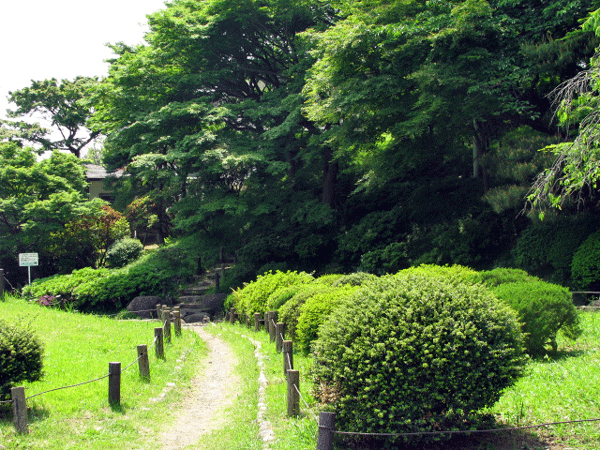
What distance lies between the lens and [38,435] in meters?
6.62

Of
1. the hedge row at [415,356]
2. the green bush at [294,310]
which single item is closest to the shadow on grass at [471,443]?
the hedge row at [415,356]

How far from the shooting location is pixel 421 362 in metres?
5.49

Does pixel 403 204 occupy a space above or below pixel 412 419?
above

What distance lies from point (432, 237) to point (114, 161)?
29.4 m

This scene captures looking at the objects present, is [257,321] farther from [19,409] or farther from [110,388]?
[19,409]

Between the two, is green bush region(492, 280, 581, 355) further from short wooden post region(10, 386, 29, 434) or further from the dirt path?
short wooden post region(10, 386, 29, 434)

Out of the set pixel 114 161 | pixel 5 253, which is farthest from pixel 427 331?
pixel 114 161

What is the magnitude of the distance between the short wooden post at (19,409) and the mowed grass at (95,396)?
4.1 inches

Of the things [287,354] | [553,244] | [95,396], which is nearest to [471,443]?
[287,354]

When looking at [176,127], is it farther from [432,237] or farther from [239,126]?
[432,237]

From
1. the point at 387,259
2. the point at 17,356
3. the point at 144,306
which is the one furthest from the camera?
the point at 144,306

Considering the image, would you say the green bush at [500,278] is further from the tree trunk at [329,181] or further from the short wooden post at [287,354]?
Answer: the tree trunk at [329,181]

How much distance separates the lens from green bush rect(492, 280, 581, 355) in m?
8.30

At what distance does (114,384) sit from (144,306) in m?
19.0
